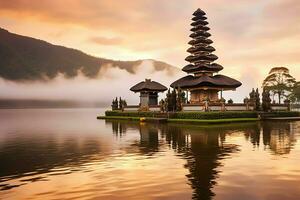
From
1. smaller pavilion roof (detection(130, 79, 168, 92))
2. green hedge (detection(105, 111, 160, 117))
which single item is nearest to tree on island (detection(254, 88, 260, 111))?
green hedge (detection(105, 111, 160, 117))

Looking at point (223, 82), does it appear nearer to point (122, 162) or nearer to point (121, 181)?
point (122, 162)

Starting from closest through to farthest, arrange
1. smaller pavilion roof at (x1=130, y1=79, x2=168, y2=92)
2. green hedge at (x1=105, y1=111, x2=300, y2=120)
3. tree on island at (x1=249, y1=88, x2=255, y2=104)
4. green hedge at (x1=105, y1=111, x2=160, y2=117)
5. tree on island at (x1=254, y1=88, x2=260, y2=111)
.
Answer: green hedge at (x1=105, y1=111, x2=300, y2=120), green hedge at (x1=105, y1=111, x2=160, y2=117), tree on island at (x1=254, y1=88, x2=260, y2=111), tree on island at (x1=249, y1=88, x2=255, y2=104), smaller pavilion roof at (x1=130, y1=79, x2=168, y2=92)

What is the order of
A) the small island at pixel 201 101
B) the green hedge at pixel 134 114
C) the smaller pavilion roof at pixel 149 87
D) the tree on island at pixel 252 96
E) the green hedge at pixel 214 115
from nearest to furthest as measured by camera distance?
the green hedge at pixel 214 115
the small island at pixel 201 101
the green hedge at pixel 134 114
the tree on island at pixel 252 96
the smaller pavilion roof at pixel 149 87

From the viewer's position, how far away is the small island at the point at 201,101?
52812mm

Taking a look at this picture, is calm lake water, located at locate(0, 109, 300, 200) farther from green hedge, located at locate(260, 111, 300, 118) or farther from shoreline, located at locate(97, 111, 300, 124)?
green hedge, located at locate(260, 111, 300, 118)

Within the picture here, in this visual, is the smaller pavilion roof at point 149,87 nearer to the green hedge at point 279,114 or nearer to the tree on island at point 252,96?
the tree on island at point 252,96

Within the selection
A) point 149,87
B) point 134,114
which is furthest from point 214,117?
point 149,87

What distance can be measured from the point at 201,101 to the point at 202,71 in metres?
6.51

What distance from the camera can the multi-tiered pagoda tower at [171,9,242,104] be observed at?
62.8 meters

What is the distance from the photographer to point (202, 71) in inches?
2660

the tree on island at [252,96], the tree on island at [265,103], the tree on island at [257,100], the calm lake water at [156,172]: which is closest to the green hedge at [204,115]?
the tree on island at [257,100]

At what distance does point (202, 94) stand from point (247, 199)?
55.4 metres

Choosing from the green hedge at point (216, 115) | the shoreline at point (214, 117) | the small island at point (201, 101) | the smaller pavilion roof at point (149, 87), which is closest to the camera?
the shoreline at point (214, 117)

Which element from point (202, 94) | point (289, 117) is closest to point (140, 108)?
point (202, 94)
